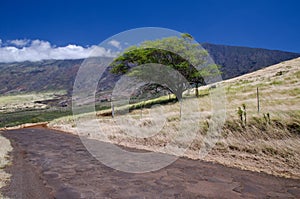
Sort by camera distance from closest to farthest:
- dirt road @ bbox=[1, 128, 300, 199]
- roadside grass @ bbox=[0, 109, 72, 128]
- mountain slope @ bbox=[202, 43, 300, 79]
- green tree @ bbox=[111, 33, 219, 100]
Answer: dirt road @ bbox=[1, 128, 300, 199]
green tree @ bbox=[111, 33, 219, 100]
roadside grass @ bbox=[0, 109, 72, 128]
mountain slope @ bbox=[202, 43, 300, 79]

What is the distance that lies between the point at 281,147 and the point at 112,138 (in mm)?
8485

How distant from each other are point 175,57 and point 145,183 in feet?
70.6

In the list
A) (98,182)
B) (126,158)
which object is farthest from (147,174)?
(126,158)

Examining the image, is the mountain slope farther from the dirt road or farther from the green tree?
the dirt road

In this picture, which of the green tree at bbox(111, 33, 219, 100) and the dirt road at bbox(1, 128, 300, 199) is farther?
the green tree at bbox(111, 33, 219, 100)

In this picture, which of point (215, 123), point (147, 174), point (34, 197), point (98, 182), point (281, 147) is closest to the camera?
point (34, 197)

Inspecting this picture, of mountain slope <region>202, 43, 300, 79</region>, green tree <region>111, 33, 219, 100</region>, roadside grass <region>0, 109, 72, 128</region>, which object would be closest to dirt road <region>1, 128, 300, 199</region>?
green tree <region>111, 33, 219, 100</region>

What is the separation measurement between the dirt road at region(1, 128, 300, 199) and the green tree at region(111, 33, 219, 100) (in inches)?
739

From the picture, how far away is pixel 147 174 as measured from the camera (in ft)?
21.3

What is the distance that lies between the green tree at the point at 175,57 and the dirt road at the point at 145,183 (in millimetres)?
18760

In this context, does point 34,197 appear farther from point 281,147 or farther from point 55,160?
A: point 281,147

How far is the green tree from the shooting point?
83.4 ft

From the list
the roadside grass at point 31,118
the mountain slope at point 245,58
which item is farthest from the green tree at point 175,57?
the mountain slope at point 245,58

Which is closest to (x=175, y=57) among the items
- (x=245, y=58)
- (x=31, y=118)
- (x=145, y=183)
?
(x=145, y=183)
